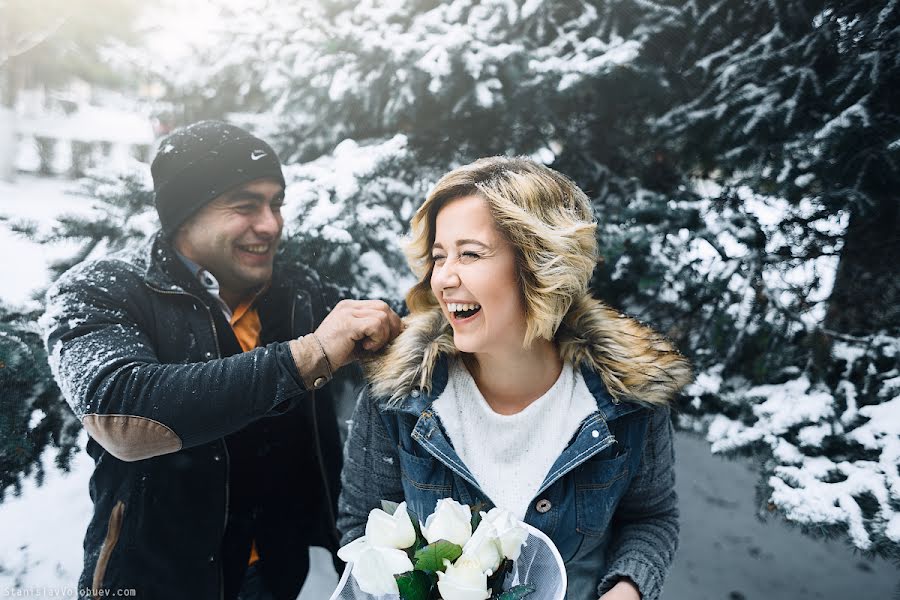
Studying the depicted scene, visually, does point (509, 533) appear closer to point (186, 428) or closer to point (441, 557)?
point (441, 557)

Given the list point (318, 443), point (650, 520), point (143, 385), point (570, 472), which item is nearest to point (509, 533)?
point (570, 472)

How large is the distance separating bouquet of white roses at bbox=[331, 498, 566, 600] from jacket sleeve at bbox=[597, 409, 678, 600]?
581 millimetres

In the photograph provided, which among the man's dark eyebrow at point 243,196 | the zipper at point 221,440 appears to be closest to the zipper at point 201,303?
the zipper at point 221,440

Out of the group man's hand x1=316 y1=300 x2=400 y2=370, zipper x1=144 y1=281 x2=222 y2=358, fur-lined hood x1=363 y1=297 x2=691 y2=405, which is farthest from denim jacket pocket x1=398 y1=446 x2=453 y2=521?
zipper x1=144 y1=281 x2=222 y2=358

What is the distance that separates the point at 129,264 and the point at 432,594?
1565mm

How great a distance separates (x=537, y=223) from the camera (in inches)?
58.9

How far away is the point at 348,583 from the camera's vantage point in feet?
3.91

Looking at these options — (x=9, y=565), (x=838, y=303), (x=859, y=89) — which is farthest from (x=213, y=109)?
(x=838, y=303)

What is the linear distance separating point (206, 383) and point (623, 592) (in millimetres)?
1412

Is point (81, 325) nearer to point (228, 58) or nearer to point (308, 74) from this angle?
point (308, 74)

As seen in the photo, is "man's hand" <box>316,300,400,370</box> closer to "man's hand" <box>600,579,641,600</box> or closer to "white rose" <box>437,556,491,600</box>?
"white rose" <box>437,556,491,600</box>

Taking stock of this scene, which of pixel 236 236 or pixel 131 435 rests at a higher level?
pixel 236 236

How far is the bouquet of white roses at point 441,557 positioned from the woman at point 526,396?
1.49ft

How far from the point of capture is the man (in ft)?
4.96
